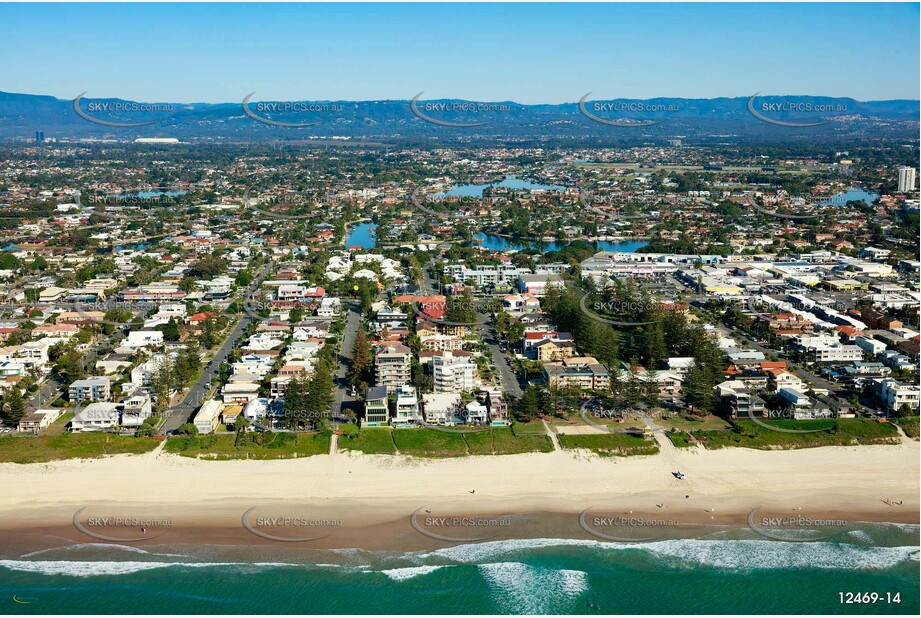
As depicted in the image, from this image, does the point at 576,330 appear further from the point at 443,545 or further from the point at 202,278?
the point at 202,278

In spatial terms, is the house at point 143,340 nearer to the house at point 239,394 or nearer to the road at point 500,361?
the house at point 239,394

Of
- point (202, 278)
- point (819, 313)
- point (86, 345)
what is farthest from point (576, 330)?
point (202, 278)

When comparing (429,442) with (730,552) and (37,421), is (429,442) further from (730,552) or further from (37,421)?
(37,421)

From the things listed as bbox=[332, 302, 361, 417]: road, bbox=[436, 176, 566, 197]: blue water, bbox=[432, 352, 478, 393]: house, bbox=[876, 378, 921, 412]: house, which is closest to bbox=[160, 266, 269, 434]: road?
bbox=[332, 302, 361, 417]: road

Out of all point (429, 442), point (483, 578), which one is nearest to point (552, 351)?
point (429, 442)

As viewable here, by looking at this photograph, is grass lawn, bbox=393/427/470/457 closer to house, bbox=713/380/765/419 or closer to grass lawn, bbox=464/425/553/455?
grass lawn, bbox=464/425/553/455

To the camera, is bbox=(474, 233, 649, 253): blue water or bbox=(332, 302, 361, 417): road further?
bbox=(474, 233, 649, 253): blue water

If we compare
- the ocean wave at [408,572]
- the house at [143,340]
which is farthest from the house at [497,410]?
the house at [143,340]
